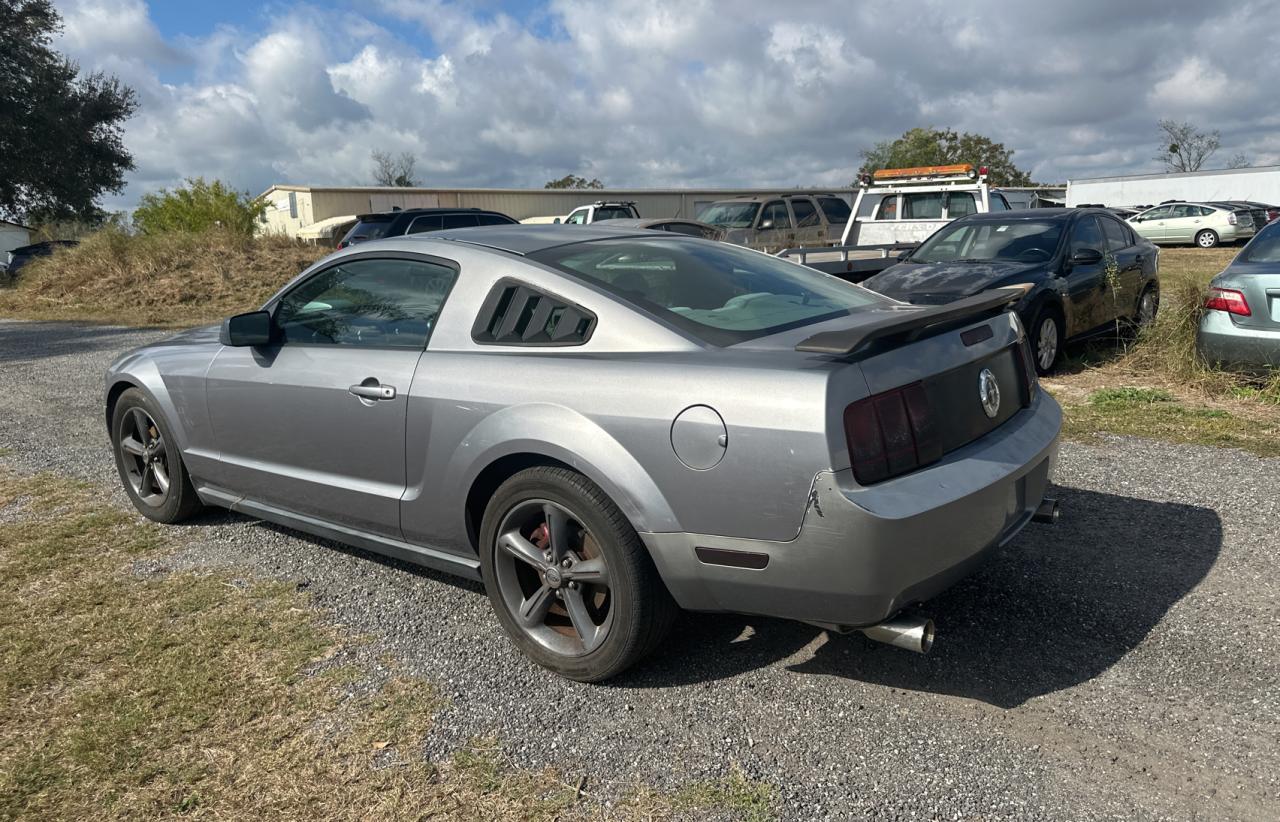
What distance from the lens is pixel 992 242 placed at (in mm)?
8898

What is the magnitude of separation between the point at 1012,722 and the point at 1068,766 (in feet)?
0.78

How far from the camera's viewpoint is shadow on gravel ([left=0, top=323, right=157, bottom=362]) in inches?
517

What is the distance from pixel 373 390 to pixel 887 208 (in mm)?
12061

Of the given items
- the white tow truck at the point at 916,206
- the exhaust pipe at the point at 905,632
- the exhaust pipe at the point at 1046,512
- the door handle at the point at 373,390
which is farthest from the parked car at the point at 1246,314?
the white tow truck at the point at 916,206

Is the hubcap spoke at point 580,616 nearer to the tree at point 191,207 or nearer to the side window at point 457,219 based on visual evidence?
the side window at point 457,219

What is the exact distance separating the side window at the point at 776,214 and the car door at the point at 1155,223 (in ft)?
60.4

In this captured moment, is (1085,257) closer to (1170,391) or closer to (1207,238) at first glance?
(1170,391)

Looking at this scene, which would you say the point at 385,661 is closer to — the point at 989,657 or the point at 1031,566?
the point at 989,657

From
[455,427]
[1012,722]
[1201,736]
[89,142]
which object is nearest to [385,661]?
[455,427]

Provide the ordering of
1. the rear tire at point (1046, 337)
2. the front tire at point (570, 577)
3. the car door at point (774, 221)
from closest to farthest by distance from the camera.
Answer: the front tire at point (570, 577)
the rear tire at point (1046, 337)
the car door at point (774, 221)

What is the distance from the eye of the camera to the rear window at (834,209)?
1918 cm

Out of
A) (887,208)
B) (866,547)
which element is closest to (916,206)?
(887,208)

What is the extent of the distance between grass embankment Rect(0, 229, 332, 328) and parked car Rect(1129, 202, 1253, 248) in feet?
83.2

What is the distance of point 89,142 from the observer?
33.5 metres
